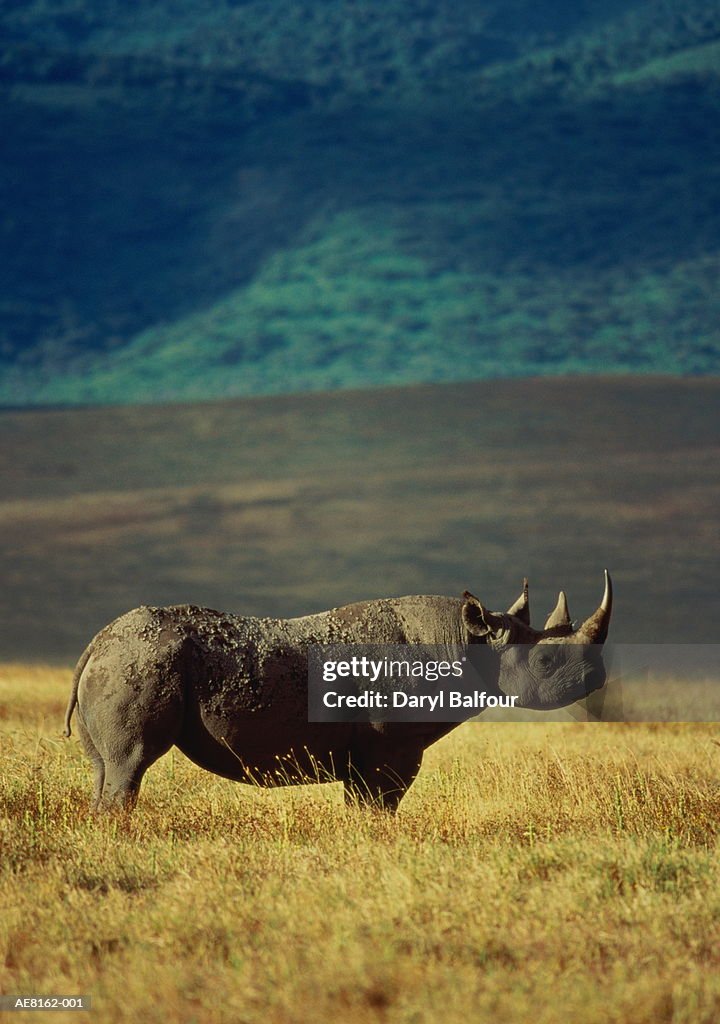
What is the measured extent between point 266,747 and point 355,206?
10559 centimetres

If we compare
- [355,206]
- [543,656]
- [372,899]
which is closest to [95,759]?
[372,899]

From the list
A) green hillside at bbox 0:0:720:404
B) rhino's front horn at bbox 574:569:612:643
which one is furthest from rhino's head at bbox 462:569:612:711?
green hillside at bbox 0:0:720:404

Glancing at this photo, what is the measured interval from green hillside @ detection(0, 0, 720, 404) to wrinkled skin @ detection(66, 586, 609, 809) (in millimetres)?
77225

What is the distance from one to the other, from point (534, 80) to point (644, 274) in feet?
133

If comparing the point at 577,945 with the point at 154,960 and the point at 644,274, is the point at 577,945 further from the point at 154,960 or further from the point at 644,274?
the point at 644,274

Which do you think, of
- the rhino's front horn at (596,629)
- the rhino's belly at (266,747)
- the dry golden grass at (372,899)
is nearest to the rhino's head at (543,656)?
the rhino's front horn at (596,629)

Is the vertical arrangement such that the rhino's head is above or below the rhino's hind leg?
above

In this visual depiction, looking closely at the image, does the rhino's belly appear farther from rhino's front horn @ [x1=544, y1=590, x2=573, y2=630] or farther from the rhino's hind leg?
rhino's front horn @ [x1=544, y1=590, x2=573, y2=630]

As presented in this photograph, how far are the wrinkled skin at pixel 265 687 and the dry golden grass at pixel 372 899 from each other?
0.31 m

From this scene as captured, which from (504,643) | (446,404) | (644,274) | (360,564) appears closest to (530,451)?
(446,404)

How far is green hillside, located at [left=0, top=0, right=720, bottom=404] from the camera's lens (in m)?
94.6

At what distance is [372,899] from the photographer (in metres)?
7.27

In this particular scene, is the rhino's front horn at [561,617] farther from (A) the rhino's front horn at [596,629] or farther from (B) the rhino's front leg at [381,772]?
(B) the rhino's front leg at [381,772]

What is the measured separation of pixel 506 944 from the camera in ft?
21.8
